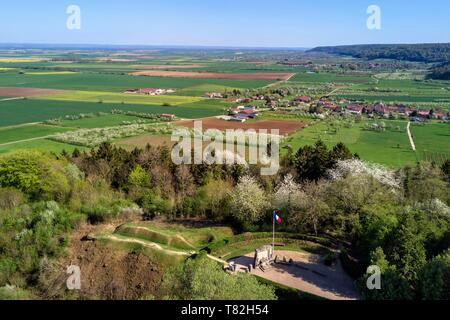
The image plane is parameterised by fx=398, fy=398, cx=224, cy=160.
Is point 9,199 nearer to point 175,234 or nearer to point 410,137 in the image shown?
point 175,234

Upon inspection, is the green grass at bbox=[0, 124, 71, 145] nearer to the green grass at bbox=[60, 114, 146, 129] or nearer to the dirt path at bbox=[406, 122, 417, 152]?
the green grass at bbox=[60, 114, 146, 129]

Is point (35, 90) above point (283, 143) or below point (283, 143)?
above

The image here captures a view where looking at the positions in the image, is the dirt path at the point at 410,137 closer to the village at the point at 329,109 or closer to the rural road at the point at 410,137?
the rural road at the point at 410,137

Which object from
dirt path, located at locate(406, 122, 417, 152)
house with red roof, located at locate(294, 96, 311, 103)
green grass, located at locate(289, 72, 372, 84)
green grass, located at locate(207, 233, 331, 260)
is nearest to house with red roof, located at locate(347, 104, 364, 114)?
dirt path, located at locate(406, 122, 417, 152)

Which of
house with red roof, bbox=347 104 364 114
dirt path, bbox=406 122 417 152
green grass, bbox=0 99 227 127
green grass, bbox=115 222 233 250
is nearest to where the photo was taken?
green grass, bbox=115 222 233 250

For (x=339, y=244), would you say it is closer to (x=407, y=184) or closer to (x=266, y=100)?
(x=407, y=184)

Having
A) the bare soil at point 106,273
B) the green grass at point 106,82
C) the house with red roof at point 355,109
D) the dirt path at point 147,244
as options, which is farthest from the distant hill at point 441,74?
the bare soil at point 106,273

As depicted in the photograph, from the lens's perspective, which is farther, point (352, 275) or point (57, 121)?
point (57, 121)
